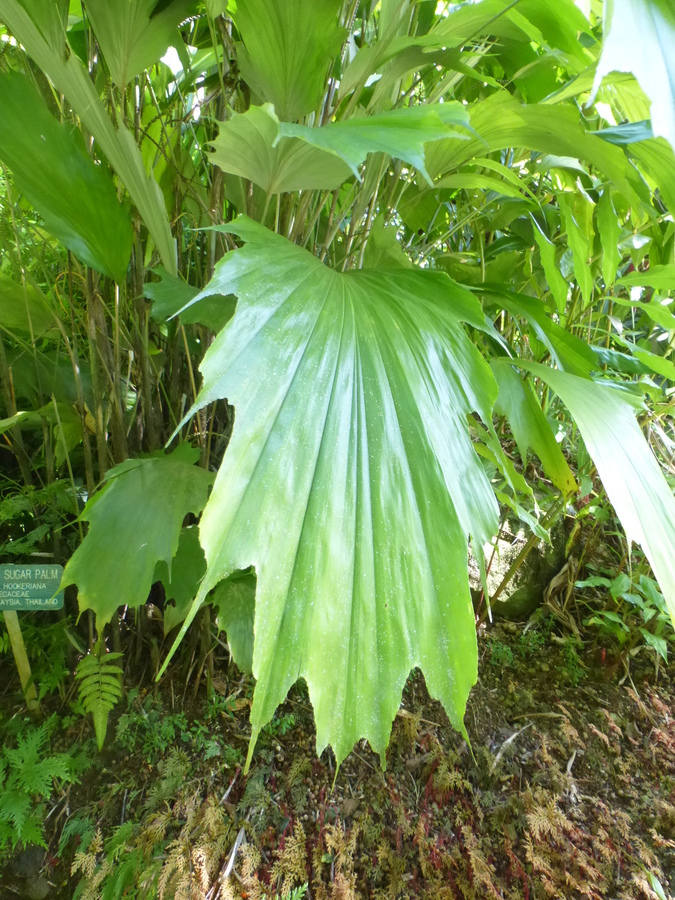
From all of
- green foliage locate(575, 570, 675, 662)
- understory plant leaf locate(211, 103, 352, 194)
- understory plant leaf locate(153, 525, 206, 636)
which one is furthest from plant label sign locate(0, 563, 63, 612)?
green foliage locate(575, 570, 675, 662)

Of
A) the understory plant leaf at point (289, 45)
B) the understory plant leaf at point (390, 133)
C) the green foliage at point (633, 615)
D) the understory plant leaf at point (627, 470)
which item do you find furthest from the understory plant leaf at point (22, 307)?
the green foliage at point (633, 615)

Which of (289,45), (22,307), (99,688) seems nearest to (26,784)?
(99,688)

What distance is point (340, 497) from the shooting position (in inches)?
13.9

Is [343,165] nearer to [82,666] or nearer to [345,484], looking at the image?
[345,484]

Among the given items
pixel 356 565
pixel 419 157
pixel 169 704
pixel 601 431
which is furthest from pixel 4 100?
pixel 169 704

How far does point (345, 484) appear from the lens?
0.36 meters

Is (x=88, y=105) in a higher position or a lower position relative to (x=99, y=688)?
higher

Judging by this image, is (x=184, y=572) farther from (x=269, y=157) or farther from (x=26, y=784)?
(x=269, y=157)

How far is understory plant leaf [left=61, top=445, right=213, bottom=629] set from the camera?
0.51m

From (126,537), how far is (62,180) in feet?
1.17

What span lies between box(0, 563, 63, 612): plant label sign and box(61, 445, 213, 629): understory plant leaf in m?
0.14

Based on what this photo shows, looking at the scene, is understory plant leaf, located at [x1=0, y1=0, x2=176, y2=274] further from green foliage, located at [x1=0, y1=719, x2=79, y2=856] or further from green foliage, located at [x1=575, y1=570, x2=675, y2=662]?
green foliage, located at [x1=575, y1=570, x2=675, y2=662]

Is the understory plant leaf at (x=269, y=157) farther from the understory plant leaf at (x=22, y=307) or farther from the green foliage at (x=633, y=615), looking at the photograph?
the green foliage at (x=633, y=615)

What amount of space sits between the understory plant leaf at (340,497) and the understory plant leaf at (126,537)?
0.74 feet
